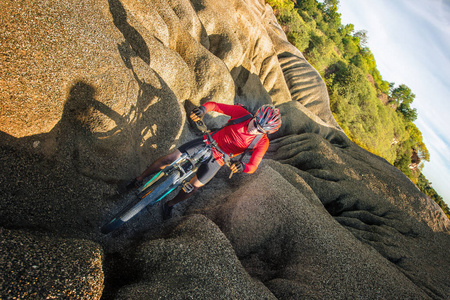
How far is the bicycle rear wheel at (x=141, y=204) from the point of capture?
4.92 meters

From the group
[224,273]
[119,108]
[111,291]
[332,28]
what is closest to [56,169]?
[119,108]

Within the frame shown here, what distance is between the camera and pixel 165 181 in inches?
202

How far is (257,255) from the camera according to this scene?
19.7 ft

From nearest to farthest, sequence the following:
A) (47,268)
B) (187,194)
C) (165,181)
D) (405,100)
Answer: (47,268)
(165,181)
(187,194)
(405,100)

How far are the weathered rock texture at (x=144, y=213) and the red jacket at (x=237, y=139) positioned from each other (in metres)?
1.60

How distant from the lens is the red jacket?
5.58 meters

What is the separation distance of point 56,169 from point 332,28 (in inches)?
3260

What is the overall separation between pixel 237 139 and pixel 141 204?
2598 millimetres

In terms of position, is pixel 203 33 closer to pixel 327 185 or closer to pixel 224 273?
pixel 327 185

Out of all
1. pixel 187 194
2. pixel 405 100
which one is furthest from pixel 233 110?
pixel 405 100

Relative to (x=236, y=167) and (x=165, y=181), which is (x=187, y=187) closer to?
(x=165, y=181)

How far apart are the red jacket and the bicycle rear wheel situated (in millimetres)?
1415

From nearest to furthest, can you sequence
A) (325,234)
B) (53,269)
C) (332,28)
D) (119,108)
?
(53,269)
(119,108)
(325,234)
(332,28)

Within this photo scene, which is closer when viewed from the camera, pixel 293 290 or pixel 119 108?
pixel 293 290
